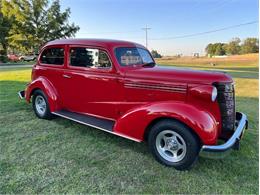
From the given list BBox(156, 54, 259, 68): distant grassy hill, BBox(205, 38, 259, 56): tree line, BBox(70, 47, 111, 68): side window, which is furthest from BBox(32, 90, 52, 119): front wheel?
BBox(205, 38, 259, 56): tree line

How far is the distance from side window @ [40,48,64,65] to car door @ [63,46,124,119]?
1.00 ft

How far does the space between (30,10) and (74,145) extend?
123ft

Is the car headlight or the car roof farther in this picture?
the car roof

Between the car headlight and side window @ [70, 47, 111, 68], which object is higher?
side window @ [70, 47, 111, 68]

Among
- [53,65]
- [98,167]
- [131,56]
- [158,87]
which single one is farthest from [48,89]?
[158,87]

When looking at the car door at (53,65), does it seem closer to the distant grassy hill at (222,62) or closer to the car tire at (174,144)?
the car tire at (174,144)

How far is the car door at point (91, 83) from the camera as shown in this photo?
4.18m

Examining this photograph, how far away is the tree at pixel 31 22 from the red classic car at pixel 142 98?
111 feet

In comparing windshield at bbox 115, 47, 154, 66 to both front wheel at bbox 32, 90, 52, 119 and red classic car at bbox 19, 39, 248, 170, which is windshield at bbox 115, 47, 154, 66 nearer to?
red classic car at bbox 19, 39, 248, 170

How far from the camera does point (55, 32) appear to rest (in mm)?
37062

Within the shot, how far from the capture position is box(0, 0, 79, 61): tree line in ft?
116

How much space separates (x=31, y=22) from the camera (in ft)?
118

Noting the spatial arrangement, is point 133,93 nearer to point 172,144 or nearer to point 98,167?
point 172,144

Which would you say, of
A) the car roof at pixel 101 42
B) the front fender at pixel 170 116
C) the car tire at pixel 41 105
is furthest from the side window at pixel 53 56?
the front fender at pixel 170 116
